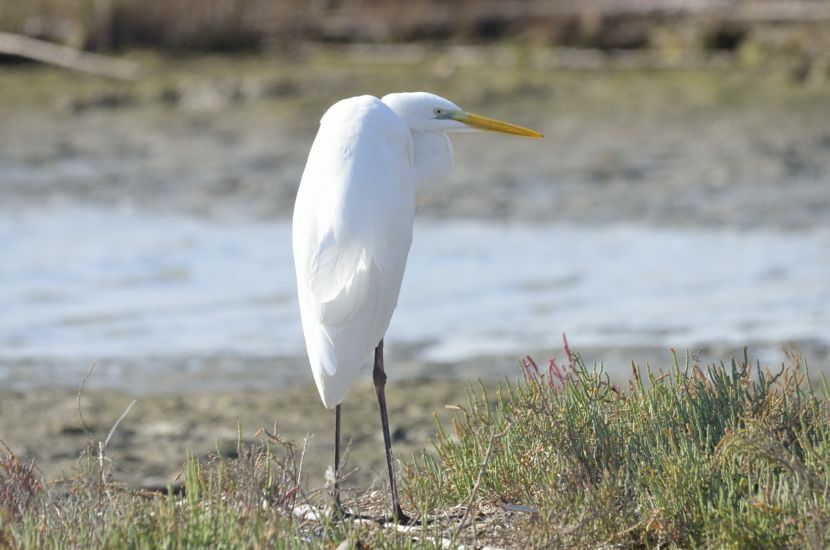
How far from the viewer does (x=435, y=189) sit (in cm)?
445

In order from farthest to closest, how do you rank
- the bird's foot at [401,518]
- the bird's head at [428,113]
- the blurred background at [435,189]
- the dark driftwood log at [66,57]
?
the dark driftwood log at [66,57], the blurred background at [435,189], the bird's head at [428,113], the bird's foot at [401,518]

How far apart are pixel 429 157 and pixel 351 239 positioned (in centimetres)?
61

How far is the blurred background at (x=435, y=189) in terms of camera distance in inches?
311

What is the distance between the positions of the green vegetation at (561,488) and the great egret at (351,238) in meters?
0.27

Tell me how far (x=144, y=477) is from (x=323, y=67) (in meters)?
11.9

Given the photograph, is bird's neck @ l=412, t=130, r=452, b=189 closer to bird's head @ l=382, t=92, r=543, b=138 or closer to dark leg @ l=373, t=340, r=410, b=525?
bird's head @ l=382, t=92, r=543, b=138

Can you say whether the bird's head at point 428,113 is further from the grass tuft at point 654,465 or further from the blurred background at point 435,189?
the grass tuft at point 654,465

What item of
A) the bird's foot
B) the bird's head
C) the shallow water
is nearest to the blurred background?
the shallow water

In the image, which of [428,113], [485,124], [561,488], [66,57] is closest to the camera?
[561,488]

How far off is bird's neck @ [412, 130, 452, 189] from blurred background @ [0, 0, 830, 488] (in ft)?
0.36

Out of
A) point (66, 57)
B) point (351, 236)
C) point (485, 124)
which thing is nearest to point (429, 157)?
point (485, 124)

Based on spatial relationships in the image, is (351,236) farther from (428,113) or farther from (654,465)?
(654,465)

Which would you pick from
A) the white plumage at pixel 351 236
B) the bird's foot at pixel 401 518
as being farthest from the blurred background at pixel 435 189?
the bird's foot at pixel 401 518

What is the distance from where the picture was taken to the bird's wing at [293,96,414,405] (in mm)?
3883
